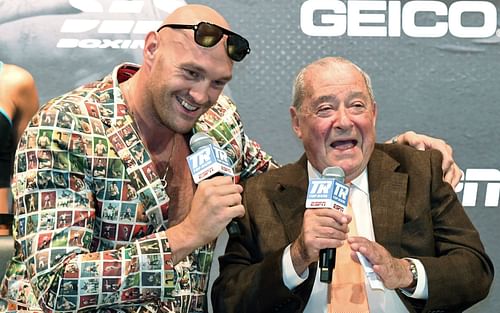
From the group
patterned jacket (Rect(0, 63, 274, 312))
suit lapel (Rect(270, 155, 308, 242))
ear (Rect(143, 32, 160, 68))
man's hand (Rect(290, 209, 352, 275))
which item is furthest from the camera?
suit lapel (Rect(270, 155, 308, 242))

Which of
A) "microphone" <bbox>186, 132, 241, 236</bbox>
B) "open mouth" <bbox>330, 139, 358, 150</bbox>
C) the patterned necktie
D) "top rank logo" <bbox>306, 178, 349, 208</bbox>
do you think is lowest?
the patterned necktie

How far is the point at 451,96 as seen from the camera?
3779 millimetres

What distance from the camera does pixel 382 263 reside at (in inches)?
95.1

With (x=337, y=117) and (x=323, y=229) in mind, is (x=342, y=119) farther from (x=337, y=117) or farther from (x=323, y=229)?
(x=323, y=229)

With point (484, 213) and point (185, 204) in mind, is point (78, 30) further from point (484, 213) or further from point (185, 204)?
point (484, 213)

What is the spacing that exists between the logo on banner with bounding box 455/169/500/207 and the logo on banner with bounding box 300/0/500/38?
644mm

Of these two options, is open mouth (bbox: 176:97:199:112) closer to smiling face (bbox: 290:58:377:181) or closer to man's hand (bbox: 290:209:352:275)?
smiling face (bbox: 290:58:377:181)

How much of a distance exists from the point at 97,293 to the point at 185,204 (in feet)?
1.63

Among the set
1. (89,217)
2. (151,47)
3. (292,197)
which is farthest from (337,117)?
(89,217)

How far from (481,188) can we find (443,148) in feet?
2.94

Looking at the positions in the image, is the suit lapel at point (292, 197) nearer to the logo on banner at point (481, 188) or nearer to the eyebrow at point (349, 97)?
the eyebrow at point (349, 97)

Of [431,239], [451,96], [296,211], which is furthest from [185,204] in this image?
[451,96]

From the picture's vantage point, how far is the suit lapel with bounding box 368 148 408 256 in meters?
2.74

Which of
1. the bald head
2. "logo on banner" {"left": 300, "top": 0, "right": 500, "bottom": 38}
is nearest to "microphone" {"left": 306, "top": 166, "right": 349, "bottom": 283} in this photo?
the bald head
